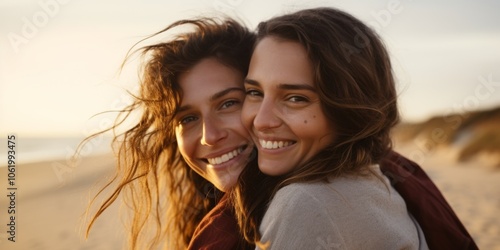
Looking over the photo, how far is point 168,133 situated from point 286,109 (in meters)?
1.12

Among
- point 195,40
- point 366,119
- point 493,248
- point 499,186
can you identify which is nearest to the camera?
point 366,119

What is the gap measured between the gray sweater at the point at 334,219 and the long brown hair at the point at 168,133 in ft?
4.09

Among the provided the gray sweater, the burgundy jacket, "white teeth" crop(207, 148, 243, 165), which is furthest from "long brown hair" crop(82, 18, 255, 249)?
the gray sweater

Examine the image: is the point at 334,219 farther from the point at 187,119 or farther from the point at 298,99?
the point at 187,119

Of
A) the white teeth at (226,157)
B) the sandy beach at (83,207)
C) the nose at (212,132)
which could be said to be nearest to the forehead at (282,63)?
the nose at (212,132)

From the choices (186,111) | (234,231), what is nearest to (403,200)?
(234,231)

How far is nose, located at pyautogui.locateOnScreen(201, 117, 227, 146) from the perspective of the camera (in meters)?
3.05

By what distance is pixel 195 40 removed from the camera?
Answer: 330 centimetres

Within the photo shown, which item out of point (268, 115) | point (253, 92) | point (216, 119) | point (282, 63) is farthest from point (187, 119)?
point (282, 63)

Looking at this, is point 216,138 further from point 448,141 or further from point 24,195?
point 448,141

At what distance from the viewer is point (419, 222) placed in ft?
8.77

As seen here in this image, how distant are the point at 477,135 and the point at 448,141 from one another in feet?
8.40

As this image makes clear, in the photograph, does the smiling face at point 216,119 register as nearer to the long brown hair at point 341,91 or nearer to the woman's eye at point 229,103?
the woman's eye at point 229,103

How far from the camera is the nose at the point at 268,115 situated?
8.51 ft
